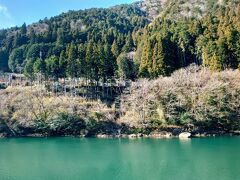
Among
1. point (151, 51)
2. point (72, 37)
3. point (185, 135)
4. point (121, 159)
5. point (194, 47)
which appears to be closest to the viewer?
point (121, 159)

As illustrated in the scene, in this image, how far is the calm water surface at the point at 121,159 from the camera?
82.3 feet

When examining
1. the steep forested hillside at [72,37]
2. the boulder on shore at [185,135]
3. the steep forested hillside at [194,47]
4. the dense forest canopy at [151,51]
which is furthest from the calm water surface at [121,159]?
the steep forested hillside at [72,37]

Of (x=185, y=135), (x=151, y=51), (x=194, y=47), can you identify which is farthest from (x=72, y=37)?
(x=185, y=135)

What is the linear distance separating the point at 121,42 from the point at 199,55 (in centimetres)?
1918

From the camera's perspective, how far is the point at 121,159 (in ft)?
103

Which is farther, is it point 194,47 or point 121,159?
point 194,47

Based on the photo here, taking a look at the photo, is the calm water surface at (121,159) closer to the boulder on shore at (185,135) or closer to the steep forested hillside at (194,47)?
the boulder on shore at (185,135)

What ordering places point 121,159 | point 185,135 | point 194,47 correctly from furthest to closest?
point 194,47 → point 185,135 → point 121,159

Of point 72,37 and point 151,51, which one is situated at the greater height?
point 72,37

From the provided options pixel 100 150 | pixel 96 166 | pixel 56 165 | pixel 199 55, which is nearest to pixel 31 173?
pixel 56 165

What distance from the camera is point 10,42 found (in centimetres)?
8950

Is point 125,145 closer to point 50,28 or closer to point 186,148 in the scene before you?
point 186,148

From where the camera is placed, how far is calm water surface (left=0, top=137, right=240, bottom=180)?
82.3 feet

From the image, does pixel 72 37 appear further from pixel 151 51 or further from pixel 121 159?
pixel 121 159
